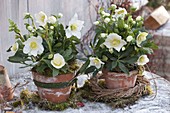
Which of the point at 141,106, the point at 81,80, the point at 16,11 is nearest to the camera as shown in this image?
the point at 141,106

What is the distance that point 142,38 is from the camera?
1.50 metres

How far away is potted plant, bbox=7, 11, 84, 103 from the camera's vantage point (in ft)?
4.77

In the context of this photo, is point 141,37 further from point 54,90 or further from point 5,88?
point 5,88

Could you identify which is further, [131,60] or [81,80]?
[81,80]

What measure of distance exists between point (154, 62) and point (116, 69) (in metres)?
2.13

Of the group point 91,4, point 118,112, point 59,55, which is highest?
point 91,4

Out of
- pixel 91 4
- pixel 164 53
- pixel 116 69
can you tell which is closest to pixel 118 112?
pixel 116 69

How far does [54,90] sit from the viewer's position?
1.53 metres

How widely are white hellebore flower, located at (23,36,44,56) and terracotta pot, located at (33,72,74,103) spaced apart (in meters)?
0.12

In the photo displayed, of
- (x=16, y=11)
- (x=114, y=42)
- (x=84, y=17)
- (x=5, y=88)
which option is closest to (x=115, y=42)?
(x=114, y=42)

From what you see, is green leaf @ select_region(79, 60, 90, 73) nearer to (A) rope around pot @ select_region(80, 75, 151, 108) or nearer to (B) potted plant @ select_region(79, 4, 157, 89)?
(B) potted plant @ select_region(79, 4, 157, 89)

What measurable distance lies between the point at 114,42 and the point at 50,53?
0.92ft

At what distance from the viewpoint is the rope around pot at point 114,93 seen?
157cm

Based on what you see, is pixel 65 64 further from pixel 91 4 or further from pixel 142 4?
pixel 142 4
